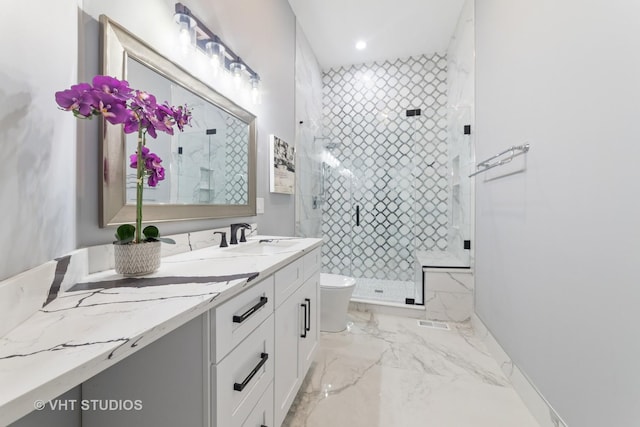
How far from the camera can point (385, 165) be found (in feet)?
11.5

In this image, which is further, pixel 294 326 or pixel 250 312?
pixel 294 326

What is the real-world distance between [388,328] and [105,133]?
7.88 ft

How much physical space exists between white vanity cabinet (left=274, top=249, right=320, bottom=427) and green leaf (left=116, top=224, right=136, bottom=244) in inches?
20.6

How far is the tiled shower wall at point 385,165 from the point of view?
3.32m

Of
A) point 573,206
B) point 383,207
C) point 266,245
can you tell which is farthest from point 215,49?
point 383,207

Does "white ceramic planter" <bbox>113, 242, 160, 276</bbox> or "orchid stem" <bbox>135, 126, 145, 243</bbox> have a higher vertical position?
"orchid stem" <bbox>135, 126, 145, 243</bbox>

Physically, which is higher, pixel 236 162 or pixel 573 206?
pixel 236 162

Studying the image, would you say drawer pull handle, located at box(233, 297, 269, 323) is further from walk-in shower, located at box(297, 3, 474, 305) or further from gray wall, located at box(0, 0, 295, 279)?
walk-in shower, located at box(297, 3, 474, 305)

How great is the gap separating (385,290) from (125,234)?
2.78 meters

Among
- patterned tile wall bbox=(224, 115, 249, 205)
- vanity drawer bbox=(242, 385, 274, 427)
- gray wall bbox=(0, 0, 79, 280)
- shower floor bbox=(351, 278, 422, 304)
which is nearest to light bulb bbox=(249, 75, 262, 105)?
patterned tile wall bbox=(224, 115, 249, 205)

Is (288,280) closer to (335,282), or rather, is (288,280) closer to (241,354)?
(241,354)

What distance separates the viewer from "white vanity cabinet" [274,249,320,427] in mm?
1139

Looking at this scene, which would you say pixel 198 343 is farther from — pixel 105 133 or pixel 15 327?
pixel 105 133

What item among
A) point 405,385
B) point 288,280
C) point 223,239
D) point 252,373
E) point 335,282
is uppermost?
point 223,239
